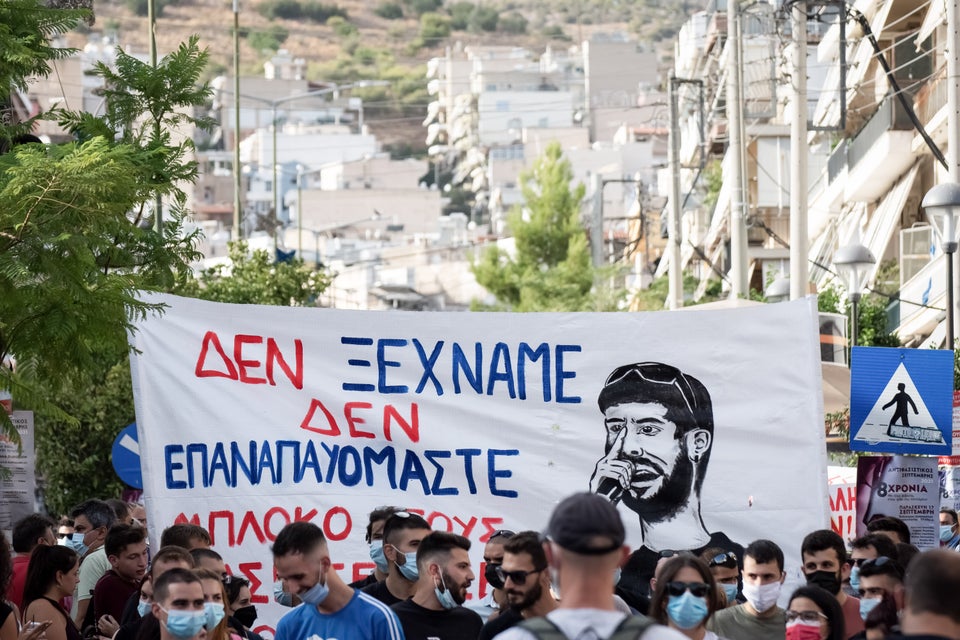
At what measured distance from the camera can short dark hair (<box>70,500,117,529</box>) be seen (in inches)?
479

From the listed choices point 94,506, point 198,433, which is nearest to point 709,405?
point 198,433

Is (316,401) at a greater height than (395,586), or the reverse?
(316,401)

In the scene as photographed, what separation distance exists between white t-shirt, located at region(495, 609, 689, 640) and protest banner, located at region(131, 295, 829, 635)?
512 cm

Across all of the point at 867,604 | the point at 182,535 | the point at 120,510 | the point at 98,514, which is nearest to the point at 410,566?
the point at 182,535

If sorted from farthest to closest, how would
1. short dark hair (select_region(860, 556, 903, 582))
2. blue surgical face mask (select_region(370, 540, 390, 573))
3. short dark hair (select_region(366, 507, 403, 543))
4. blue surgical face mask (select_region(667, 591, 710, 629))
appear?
short dark hair (select_region(366, 507, 403, 543)) < blue surgical face mask (select_region(370, 540, 390, 573)) < short dark hair (select_region(860, 556, 903, 582)) < blue surgical face mask (select_region(667, 591, 710, 629))

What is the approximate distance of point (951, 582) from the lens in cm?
495

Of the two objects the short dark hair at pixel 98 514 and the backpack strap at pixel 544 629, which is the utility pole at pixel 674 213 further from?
the backpack strap at pixel 544 629

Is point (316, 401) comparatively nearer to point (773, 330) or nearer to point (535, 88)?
point (773, 330)

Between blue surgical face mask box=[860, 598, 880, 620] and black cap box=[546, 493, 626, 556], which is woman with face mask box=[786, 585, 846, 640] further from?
black cap box=[546, 493, 626, 556]

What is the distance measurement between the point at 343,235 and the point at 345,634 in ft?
396

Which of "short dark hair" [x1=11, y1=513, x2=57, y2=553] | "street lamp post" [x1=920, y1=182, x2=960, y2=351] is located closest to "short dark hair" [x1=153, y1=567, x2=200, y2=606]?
"short dark hair" [x1=11, y1=513, x2=57, y2=553]

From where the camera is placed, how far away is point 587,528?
4.79m

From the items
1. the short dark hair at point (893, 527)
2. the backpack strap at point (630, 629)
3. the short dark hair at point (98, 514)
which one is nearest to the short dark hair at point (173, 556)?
the backpack strap at point (630, 629)

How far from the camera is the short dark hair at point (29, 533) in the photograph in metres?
11.2
